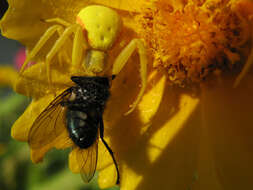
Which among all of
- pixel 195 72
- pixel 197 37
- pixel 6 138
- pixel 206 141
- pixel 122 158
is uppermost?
pixel 197 37

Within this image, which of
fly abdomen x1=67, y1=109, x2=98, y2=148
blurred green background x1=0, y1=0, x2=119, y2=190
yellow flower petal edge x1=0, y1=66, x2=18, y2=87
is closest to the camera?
fly abdomen x1=67, y1=109, x2=98, y2=148

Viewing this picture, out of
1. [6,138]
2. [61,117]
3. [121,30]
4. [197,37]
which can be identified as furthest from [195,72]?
[6,138]

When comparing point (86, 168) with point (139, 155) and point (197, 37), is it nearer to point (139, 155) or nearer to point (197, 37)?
point (139, 155)

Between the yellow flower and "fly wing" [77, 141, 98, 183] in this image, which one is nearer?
"fly wing" [77, 141, 98, 183]

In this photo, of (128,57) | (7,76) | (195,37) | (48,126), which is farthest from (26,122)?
(7,76)

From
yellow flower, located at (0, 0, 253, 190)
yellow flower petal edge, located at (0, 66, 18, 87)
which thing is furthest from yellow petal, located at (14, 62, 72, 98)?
yellow flower petal edge, located at (0, 66, 18, 87)

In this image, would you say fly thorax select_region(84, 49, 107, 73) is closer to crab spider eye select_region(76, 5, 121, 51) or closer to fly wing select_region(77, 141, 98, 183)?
crab spider eye select_region(76, 5, 121, 51)

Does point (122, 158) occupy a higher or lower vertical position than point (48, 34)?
lower

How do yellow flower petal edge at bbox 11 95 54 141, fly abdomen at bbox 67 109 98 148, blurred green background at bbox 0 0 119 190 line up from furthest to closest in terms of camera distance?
blurred green background at bbox 0 0 119 190
yellow flower petal edge at bbox 11 95 54 141
fly abdomen at bbox 67 109 98 148
